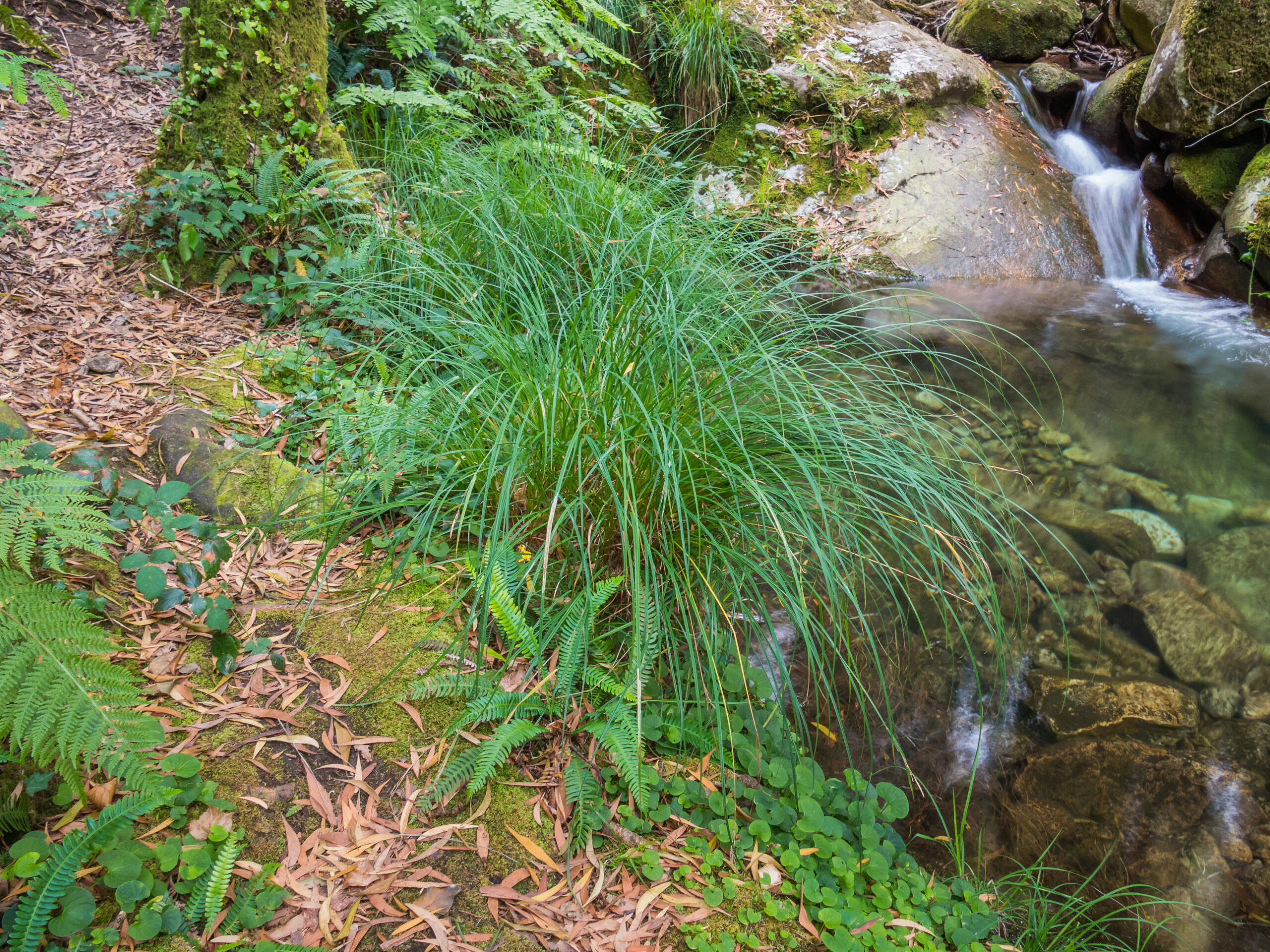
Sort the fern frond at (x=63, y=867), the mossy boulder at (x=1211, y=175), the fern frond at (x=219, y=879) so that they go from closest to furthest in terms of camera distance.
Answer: the fern frond at (x=63, y=867), the fern frond at (x=219, y=879), the mossy boulder at (x=1211, y=175)

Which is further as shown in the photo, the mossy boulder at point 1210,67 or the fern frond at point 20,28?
the mossy boulder at point 1210,67

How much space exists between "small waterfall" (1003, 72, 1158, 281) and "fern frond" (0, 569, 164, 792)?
24.2ft

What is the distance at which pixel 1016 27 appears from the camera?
310 inches

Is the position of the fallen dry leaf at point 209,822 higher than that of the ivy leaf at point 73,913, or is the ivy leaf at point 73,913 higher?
the ivy leaf at point 73,913

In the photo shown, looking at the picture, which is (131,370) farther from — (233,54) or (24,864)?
(24,864)

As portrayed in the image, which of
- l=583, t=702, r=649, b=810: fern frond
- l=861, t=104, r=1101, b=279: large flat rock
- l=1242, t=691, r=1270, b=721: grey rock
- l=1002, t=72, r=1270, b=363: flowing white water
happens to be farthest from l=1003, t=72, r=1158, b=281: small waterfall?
l=583, t=702, r=649, b=810: fern frond

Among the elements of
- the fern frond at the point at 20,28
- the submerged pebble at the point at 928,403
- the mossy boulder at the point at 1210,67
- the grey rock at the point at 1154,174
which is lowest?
the submerged pebble at the point at 928,403

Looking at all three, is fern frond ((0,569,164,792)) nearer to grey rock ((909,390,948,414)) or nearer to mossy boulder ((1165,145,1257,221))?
grey rock ((909,390,948,414))

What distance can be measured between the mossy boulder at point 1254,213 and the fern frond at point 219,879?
730 centimetres

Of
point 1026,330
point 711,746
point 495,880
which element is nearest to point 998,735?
point 711,746

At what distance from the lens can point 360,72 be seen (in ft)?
14.3

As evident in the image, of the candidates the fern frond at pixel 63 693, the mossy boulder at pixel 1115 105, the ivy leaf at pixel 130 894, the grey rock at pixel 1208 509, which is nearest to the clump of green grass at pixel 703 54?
the mossy boulder at pixel 1115 105

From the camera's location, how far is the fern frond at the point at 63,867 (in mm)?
1115

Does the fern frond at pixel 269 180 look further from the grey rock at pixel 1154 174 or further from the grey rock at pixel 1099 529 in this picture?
the grey rock at pixel 1154 174
